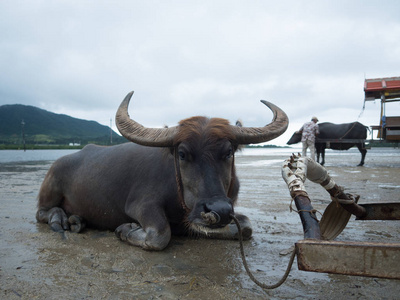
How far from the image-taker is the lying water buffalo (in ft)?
7.56

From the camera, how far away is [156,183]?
292 cm

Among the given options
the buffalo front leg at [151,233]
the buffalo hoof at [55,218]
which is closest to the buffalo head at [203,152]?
the buffalo front leg at [151,233]

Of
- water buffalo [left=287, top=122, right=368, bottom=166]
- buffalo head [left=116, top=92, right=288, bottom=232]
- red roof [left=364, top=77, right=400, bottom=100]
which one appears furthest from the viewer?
water buffalo [left=287, top=122, right=368, bottom=166]

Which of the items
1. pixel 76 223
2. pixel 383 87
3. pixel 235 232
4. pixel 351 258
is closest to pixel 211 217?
pixel 351 258

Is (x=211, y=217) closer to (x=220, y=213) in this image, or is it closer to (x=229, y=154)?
(x=220, y=213)

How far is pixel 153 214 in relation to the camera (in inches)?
107

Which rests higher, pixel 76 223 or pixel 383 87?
pixel 383 87

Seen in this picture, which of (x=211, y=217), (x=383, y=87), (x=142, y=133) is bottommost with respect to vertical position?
(x=211, y=217)

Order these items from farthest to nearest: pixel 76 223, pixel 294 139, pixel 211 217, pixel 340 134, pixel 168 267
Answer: pixel 294 139
pixel 340 134
pixel 76 223
pixel 168 267
pixel 211 217

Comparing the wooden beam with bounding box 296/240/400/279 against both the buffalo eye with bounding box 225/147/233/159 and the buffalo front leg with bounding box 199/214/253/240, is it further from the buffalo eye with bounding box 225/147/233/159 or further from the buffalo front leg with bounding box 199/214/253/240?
the buffalo front leg with bounding box 199/214/253/240

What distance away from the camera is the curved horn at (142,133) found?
255 centimetres

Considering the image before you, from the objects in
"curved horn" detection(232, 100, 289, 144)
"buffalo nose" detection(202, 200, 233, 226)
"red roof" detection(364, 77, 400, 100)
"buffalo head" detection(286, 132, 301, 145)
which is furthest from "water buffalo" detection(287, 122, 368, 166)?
"buffalo nose" detection(202, 200, 233, 226)

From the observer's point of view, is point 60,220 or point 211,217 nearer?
point 211,217

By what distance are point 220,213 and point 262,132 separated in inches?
40.5
